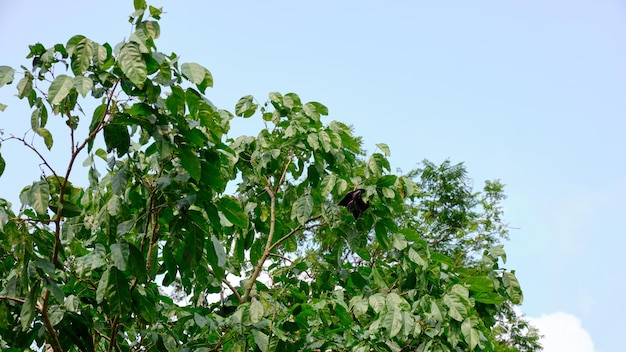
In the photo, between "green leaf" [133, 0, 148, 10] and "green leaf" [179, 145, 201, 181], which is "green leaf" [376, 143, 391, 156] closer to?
"green leaf" [179, 145, 201, 181]

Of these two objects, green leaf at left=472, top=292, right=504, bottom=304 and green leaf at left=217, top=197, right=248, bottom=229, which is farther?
green leaf at left=472, top=292, right=504, bottom=304

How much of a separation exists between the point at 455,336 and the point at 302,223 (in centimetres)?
97

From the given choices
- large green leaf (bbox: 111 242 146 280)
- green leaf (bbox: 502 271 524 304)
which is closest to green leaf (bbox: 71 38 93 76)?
large green leaf (bbox: 111 242 146 280)

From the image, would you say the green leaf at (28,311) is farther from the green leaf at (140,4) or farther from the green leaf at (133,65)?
the green leaf at (140,4)

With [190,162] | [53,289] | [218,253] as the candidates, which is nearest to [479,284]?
[218,253]

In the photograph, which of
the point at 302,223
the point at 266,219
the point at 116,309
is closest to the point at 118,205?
the point at 116,309

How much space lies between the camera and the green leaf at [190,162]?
253 cm

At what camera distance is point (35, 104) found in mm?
2609

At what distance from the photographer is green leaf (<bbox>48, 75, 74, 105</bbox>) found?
2271mm

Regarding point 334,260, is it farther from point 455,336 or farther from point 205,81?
point 205,81

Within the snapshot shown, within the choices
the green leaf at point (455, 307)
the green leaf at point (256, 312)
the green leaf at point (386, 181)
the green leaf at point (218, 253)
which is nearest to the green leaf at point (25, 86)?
the green leaf at point (218, 253)

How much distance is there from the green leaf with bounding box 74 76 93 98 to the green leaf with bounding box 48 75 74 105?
18 mm

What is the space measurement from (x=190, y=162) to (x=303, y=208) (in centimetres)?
113

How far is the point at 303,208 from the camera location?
358 cm
